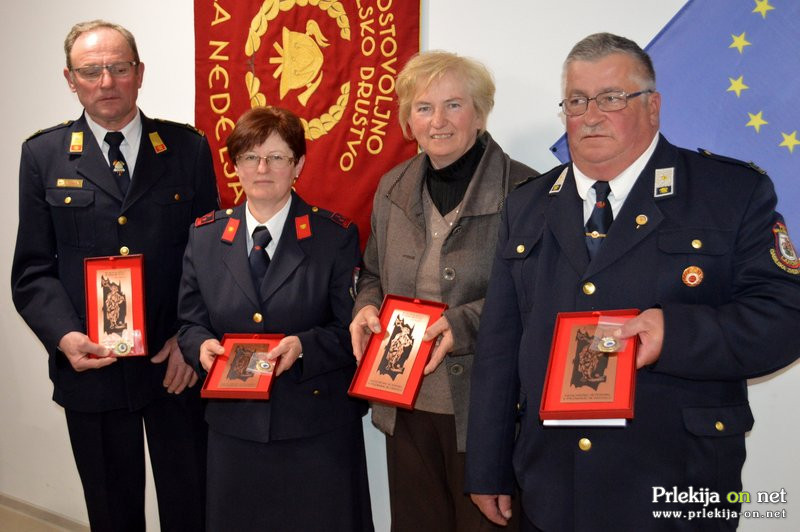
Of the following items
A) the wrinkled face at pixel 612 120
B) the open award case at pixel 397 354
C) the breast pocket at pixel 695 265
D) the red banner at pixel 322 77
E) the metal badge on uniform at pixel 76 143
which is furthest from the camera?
the red banner at pixel 322 77

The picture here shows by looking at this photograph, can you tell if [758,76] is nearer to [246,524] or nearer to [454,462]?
[454,462]

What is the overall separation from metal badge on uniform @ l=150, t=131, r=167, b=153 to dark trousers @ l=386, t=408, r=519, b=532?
1287 millimetres

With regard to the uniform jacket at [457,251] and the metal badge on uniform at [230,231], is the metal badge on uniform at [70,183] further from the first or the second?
the uniform jacket at [457,251]

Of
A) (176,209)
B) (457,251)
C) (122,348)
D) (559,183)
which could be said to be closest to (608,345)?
(559,183)

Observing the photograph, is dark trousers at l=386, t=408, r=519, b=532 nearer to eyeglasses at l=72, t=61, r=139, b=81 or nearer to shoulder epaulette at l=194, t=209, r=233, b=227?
shoulder epaulette at l=194, t=209, r=233, b=227

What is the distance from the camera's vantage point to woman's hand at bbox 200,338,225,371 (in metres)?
2.32

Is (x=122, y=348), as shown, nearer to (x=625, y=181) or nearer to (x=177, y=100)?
(x=177, y=100)

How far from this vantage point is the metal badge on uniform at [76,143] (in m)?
2.70


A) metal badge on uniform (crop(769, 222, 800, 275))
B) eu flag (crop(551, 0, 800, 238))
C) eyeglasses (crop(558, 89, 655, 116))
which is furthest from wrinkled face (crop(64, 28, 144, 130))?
metal badge on uniform (crop(769, 222, 800, 275))

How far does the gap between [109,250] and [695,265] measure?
6.32 ft

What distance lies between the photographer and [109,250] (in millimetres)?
2650

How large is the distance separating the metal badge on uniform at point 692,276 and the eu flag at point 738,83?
36.7 inches

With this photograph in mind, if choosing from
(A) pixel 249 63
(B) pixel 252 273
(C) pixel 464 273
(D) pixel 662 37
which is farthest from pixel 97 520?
(D) pixel 662 37

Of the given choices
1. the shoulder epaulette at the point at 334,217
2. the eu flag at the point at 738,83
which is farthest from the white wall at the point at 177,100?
the shoulder epaulette at the point at 334,217
